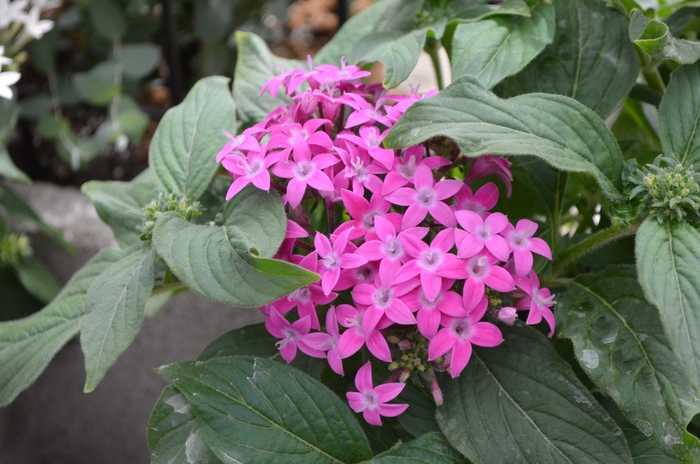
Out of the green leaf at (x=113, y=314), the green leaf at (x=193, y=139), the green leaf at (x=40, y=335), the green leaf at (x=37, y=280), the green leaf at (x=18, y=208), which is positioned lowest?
Answer: the green leaf at (x=37, y=280)

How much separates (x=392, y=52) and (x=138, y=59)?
79 centimetres

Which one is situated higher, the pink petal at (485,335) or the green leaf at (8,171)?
the pink petal at (485,335)

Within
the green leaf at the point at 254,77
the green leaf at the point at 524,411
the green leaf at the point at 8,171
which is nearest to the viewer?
the green leaf at the point at 524,411

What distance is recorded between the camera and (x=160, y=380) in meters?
1.31

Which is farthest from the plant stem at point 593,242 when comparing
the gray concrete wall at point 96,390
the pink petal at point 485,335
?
the gray concrete wall at point 96,390

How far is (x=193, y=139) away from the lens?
2.62 feet

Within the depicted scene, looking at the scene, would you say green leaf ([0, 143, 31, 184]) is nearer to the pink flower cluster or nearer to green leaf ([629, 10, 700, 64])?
the pink flower cluster

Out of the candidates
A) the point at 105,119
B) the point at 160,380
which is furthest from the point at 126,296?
the point at 105,119

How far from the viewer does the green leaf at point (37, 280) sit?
1.21 m

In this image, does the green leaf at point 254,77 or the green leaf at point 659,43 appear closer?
the green leaf at point 659,43

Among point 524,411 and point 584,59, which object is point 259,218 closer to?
Result: point 524,411

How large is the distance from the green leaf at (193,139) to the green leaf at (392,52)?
17 centimetres

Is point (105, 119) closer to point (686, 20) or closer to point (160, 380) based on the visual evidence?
point (160, 380)

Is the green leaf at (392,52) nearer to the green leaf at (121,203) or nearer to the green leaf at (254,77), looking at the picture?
the green leaf at (254,77)
